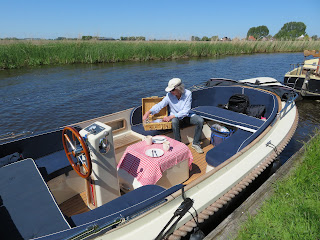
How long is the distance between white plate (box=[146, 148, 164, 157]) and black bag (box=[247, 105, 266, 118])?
2850 mm

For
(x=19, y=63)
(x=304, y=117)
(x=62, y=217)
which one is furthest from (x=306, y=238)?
(x=19, y=63)

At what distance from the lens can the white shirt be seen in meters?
4.12

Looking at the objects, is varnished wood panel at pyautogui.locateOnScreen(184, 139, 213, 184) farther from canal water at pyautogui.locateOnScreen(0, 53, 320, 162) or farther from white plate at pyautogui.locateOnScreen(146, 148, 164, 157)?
canal water at pyautogui.locateOnScreen(0, 53, 320, 162)

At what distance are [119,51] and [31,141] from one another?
1605 centimetres

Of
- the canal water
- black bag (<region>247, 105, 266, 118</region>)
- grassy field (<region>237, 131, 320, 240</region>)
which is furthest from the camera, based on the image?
the canal water

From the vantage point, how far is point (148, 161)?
2.86 meters

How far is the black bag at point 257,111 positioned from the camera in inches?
194

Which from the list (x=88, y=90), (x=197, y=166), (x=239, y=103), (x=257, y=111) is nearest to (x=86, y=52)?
(x=88, y=90)

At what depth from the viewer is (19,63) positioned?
1509cm

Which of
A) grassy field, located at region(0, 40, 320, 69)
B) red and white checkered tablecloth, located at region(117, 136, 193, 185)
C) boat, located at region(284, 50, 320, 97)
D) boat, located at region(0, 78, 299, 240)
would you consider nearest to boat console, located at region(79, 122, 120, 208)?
boat, located at region(0, 78, 299, 240)

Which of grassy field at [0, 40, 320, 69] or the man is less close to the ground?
the man

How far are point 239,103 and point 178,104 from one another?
1.80 metres

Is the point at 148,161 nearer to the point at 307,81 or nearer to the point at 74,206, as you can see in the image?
the point at 74,206

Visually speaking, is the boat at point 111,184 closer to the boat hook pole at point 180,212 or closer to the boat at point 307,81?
the boat hook pole at point 180,212
